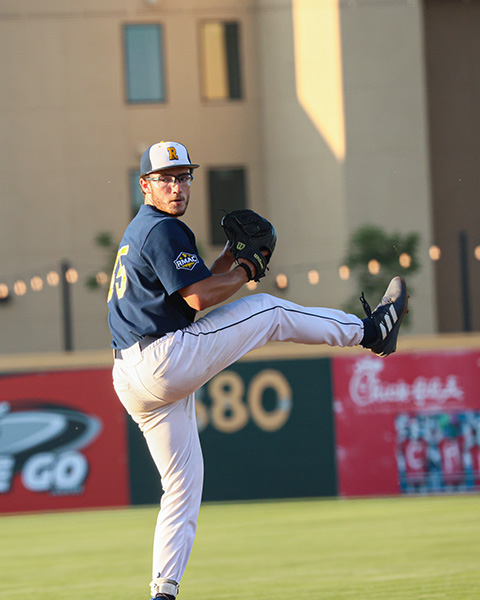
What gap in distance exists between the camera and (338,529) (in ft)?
31.9

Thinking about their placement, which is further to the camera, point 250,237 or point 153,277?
point 250,237

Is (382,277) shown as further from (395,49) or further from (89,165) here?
(89,165)

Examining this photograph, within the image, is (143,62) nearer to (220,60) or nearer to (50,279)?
(220,60)

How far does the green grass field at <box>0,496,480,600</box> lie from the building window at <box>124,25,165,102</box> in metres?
10.6

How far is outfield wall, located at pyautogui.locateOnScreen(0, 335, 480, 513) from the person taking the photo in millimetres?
11969

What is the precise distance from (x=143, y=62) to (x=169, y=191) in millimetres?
15931

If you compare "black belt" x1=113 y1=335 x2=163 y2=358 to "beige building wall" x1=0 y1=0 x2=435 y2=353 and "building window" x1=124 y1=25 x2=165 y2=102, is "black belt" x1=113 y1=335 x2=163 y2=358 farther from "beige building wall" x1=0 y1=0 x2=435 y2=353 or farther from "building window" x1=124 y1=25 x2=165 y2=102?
"building window" x1=124 y1=25 x2=165 y2=102

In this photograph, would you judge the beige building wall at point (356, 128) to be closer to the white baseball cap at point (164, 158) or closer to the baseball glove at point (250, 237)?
the baseball glove at point (250, 237)

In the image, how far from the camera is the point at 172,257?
469cm

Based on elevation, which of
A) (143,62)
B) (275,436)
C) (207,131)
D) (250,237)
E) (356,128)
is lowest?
(275,436)

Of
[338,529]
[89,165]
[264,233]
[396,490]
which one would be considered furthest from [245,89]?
[264,233]

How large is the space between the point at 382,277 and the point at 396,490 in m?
5.57

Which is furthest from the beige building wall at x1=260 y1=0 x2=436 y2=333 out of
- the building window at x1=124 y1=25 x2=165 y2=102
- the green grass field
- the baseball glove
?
the baseball glove

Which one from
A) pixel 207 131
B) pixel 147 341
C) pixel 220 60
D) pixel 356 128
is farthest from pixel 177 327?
pixel 220 60
